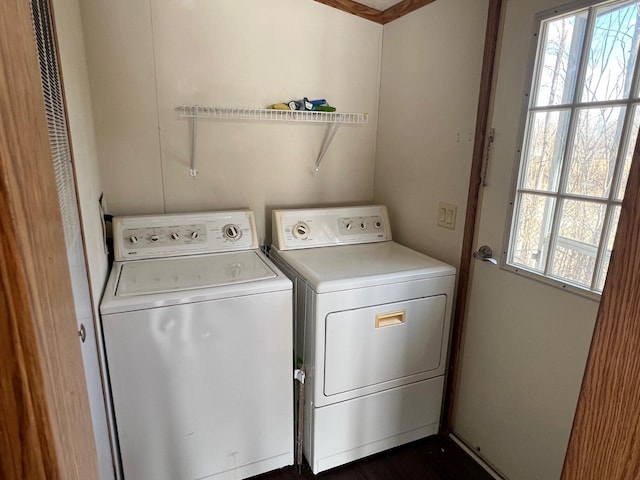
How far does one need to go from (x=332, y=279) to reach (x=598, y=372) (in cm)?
110

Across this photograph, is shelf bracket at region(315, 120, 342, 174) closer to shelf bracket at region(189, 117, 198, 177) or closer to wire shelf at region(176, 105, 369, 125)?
wire shelf at region(176, 105, 369, 125)

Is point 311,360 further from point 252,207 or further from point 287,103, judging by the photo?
point 287,103

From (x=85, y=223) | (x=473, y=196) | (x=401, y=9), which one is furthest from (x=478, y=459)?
(x=401, y=9)

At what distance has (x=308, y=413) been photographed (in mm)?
1751

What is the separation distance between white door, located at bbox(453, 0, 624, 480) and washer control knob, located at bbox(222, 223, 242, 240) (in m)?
1.19

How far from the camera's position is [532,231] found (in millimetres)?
1520

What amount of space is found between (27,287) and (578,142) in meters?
1.59

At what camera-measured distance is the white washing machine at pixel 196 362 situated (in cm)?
140

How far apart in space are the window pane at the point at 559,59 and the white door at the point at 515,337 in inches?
2.3

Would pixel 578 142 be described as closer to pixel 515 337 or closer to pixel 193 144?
pixel 515 337

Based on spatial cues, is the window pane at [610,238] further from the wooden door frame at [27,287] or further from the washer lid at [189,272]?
the wooden door frame at [27,287]

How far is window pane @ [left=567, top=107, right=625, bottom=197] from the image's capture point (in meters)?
1.24

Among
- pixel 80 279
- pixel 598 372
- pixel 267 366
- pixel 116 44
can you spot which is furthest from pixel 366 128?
pixel 598 372

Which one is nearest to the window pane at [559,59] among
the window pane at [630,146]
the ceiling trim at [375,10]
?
the window pane at [630,146]
